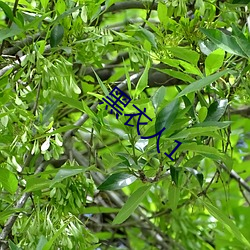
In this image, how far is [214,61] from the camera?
87 cm

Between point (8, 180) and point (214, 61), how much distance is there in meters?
0.30

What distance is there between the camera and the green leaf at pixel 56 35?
0.89 metres

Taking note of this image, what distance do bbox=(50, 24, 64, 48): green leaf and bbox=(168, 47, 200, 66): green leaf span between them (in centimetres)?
15

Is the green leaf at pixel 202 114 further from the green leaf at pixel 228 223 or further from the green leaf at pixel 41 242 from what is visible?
the green leaf at pixel 41 242

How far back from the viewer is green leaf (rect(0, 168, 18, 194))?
83 centimetres

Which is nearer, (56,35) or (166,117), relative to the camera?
(166,117)

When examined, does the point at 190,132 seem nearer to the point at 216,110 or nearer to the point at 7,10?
the point at 216,110

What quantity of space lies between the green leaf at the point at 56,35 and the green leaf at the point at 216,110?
0.22 meters

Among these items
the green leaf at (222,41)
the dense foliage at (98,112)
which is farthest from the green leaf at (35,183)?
the green leaf at (222,41)

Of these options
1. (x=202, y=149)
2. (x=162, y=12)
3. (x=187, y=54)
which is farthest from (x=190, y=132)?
(x=162, y=12)

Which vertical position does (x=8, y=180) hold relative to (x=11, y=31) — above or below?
below

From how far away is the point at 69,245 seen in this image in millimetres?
806

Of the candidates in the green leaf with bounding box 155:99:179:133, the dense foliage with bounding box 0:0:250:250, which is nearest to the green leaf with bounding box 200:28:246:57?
the dense foliage with bounding box 0:0:250:250

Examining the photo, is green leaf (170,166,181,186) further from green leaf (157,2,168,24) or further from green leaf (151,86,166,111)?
green leaf (157,2,168,24)
